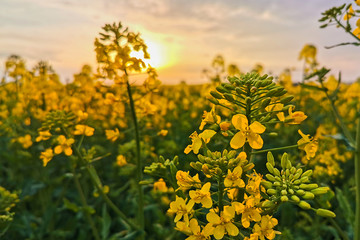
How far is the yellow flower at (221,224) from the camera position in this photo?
1.25 meters

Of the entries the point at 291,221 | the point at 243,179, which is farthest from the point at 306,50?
the point at 243,179

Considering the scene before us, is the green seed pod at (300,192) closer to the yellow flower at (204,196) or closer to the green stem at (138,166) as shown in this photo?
the yellow flower at (204,196)

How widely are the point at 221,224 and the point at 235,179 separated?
0.20 m

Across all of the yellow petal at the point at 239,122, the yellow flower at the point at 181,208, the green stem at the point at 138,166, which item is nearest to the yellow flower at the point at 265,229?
the yellow flower at the point at 181,208

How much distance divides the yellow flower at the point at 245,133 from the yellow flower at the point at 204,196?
22cm

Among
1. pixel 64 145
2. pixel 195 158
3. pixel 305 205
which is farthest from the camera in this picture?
pixel 64 145

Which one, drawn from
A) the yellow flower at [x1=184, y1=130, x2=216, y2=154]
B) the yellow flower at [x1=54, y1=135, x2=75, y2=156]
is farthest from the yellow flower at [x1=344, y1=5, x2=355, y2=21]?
the yellow flower at [x1=54, y1=135, x2=75, y2=156]

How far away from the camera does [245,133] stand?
1.31 meters

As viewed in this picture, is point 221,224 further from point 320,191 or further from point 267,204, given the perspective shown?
point 320,191

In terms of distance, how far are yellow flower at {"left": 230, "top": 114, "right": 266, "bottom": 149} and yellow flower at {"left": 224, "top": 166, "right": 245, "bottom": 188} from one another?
0.34 feet

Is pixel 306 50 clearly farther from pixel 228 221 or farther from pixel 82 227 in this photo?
pixel 228 221

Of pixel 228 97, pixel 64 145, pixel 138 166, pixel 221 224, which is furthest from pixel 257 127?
pixel 64 145

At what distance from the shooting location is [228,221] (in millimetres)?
1262

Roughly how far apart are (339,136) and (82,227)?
11.9 feet
